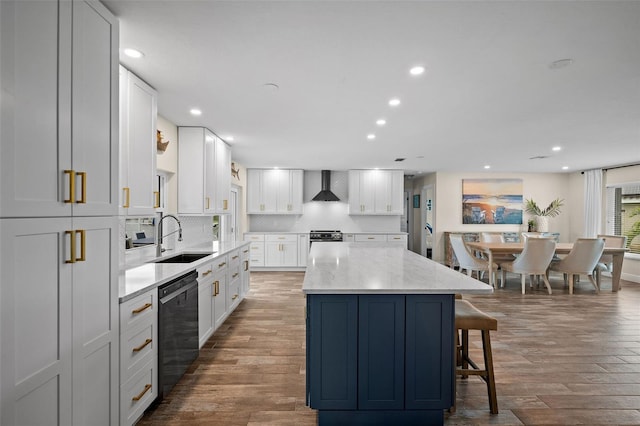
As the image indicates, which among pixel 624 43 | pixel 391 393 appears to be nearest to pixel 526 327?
pixel 391 393

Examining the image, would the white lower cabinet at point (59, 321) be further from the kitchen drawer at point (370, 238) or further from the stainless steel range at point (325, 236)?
the kitchen drawer at point (370, 238)

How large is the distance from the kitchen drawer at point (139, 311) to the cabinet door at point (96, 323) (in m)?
0.06

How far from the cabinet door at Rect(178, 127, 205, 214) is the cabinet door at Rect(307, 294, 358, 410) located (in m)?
2.65

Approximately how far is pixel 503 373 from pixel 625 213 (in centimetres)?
675

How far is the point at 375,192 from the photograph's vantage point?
7781mm

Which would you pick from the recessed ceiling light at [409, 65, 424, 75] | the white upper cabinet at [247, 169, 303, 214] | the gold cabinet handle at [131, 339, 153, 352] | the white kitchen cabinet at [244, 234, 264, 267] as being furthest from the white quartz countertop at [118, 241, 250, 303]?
the white upper cabinet at [247, 169, 303, 214]

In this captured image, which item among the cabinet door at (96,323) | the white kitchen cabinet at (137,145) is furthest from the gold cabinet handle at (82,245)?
the white kitchen cabinet at (137,145)

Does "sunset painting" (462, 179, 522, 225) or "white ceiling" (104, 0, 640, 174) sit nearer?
"white ceiling" (104, 0, 640, 174)

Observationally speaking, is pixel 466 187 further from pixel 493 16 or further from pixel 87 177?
pixel 87 177

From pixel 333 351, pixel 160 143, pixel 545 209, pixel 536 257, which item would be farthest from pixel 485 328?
pixel 545 209

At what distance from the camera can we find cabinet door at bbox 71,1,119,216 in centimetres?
148

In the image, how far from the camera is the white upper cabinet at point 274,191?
25.3 feet

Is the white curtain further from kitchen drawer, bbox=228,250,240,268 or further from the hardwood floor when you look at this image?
kitchen drawer, bbox=228,250,240,268

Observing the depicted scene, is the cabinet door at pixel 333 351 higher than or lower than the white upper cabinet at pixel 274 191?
lower
